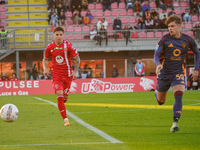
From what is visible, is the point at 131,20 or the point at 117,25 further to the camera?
the point at 131,20

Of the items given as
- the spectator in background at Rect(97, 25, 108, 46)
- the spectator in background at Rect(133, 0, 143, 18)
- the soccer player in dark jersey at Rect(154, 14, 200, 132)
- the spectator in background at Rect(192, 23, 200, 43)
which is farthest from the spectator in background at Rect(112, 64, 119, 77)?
the soccer player in dark jersey at Rect(154, 14, 200, 132)

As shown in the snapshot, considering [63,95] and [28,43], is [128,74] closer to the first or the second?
[28,43]

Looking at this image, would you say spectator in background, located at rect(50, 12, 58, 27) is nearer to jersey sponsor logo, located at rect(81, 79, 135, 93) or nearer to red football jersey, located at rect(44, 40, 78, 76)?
jersey sponsor logo, located at rect(81, 79, 135, 93)

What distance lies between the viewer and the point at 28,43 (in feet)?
98.4

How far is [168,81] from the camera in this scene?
7.96 metres

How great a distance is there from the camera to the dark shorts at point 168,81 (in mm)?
7738

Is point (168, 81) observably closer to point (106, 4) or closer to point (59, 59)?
point (59, 59)

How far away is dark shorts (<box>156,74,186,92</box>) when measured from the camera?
7738 mm

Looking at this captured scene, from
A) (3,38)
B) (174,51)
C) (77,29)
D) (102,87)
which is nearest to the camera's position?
(174,51)

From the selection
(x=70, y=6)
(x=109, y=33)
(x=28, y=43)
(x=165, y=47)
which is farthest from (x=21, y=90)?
(x=165, y=47)

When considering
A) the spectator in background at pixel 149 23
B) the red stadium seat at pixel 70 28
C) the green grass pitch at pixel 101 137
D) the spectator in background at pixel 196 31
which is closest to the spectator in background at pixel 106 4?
the red stadium seat at pixel 70 28

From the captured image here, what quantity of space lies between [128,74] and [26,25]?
918cm

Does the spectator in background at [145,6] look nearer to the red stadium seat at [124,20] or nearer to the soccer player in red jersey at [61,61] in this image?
the red stadium seat at [124,20]

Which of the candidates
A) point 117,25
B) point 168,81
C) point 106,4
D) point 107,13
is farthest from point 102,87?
point 168,81
